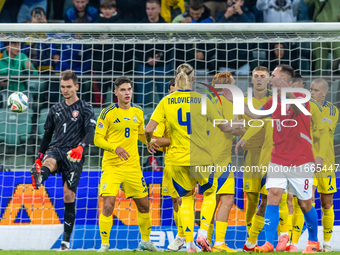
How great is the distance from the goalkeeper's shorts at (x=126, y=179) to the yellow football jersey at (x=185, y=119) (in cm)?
75

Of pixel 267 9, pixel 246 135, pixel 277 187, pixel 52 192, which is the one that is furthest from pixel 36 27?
pixel 267 9

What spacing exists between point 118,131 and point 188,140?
1.03m

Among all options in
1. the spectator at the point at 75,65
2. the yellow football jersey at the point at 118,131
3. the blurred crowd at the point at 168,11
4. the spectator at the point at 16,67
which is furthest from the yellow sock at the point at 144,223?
the blurred crowd at the point at 168,11

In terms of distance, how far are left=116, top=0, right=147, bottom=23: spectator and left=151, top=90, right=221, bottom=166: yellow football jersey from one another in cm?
525

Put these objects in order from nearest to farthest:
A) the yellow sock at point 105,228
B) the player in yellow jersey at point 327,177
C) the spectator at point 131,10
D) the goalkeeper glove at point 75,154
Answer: the yellow sock at point 105,228, the goalkeeper glove at point 75,154, the player in yellow jersey at point 327,177, the spectator at point 131,10

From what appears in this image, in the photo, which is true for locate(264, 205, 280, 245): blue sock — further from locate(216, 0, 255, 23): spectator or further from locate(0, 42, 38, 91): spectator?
locate(216, 0, 255, 23): spectator

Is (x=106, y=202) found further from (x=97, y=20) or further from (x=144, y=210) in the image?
(x=97, y=20)

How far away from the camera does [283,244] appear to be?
16.2 feet

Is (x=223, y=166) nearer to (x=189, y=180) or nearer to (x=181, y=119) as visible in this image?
(x=189, y=180)

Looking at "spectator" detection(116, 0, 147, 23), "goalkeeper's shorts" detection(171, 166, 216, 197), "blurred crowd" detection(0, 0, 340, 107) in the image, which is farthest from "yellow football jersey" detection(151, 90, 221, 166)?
"spectator" detection(116, 0, 147, 23)

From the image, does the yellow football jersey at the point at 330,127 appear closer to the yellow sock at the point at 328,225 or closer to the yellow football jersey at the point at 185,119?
the yellow sock at the point at 328,225

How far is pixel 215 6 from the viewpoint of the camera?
9984 mm

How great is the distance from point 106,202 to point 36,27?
107 inches

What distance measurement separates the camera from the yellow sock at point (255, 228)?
533 cm
